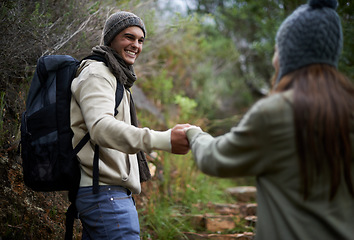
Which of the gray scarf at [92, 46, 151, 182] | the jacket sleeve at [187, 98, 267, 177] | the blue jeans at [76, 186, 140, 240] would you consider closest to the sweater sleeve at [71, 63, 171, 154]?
the gray scarf at [92, 46, 151, 182]

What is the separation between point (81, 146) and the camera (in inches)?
91.8

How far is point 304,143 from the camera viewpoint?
1.56m

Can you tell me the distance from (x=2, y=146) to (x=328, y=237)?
2.94m

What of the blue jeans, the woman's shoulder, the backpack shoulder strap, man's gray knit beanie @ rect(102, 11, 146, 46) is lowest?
the blue jeans

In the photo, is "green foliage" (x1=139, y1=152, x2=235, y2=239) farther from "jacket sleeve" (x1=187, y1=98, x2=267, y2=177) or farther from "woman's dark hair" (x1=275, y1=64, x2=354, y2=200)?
"woman's dark hair" (x1=275, y1=64, x2=354, y2=200)

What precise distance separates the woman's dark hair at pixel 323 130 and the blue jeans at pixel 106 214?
1184 mm

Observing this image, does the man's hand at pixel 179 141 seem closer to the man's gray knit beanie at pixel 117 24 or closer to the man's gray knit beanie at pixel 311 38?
the man's gray knit beanie at pixel 311 38

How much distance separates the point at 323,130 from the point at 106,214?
1402 millimetres

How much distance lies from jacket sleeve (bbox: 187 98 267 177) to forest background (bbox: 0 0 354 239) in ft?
6.94

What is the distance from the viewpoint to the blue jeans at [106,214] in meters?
2.26

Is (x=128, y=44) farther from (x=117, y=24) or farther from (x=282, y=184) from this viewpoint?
(x=282, y=184)

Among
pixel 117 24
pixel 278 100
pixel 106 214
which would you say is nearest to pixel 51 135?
pixel 106 214

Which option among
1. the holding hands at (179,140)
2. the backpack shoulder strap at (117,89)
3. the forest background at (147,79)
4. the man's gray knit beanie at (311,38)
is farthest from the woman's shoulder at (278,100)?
the forest background at (147,79)

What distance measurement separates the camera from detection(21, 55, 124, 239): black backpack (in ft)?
7.61
